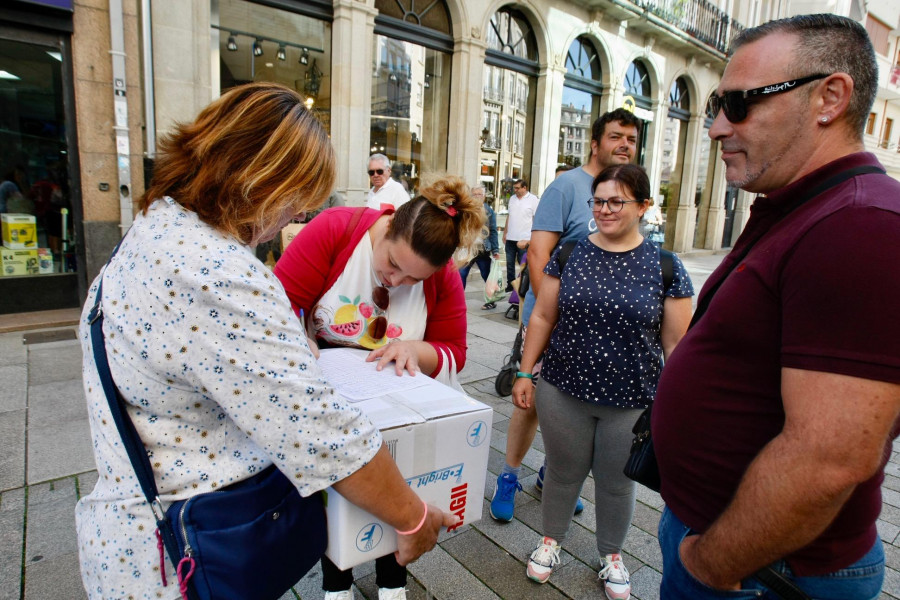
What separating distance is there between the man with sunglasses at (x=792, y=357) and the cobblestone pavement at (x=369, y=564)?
1287mm

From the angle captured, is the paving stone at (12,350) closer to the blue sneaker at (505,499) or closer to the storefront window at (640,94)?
the blue sneaker at (505,499)

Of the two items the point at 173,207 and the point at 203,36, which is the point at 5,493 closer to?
the point at 173,207


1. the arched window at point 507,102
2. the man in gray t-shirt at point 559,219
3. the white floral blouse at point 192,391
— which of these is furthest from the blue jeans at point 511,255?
the white floral blouse at point 192,391

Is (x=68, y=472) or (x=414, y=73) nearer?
(x=68, y=472)

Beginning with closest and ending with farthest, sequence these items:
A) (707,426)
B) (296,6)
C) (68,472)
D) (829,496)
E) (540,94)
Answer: (829,496) < (707,426) < (68,472) < (296,6) < (540,94)

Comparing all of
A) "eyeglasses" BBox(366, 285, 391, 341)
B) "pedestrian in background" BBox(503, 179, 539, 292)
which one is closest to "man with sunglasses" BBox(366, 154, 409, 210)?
"pedestrian in background" BBox(503, 179, 539, 292)

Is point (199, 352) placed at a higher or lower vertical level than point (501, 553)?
higher

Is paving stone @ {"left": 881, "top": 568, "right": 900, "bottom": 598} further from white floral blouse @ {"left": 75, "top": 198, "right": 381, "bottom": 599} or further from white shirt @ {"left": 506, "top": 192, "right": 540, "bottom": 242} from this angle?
white shirt @ {"left": 506, "top": 192, "right": 540, "bottom": 242}

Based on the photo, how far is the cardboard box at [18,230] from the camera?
247 inches

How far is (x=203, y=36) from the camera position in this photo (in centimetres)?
689

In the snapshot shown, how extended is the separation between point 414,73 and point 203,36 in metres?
3.75

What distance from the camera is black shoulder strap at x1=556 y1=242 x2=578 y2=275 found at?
2506mm

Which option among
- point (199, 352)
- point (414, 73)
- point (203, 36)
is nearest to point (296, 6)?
point (203, 36)

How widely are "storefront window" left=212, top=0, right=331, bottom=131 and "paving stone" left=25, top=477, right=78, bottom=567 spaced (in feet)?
18.8
